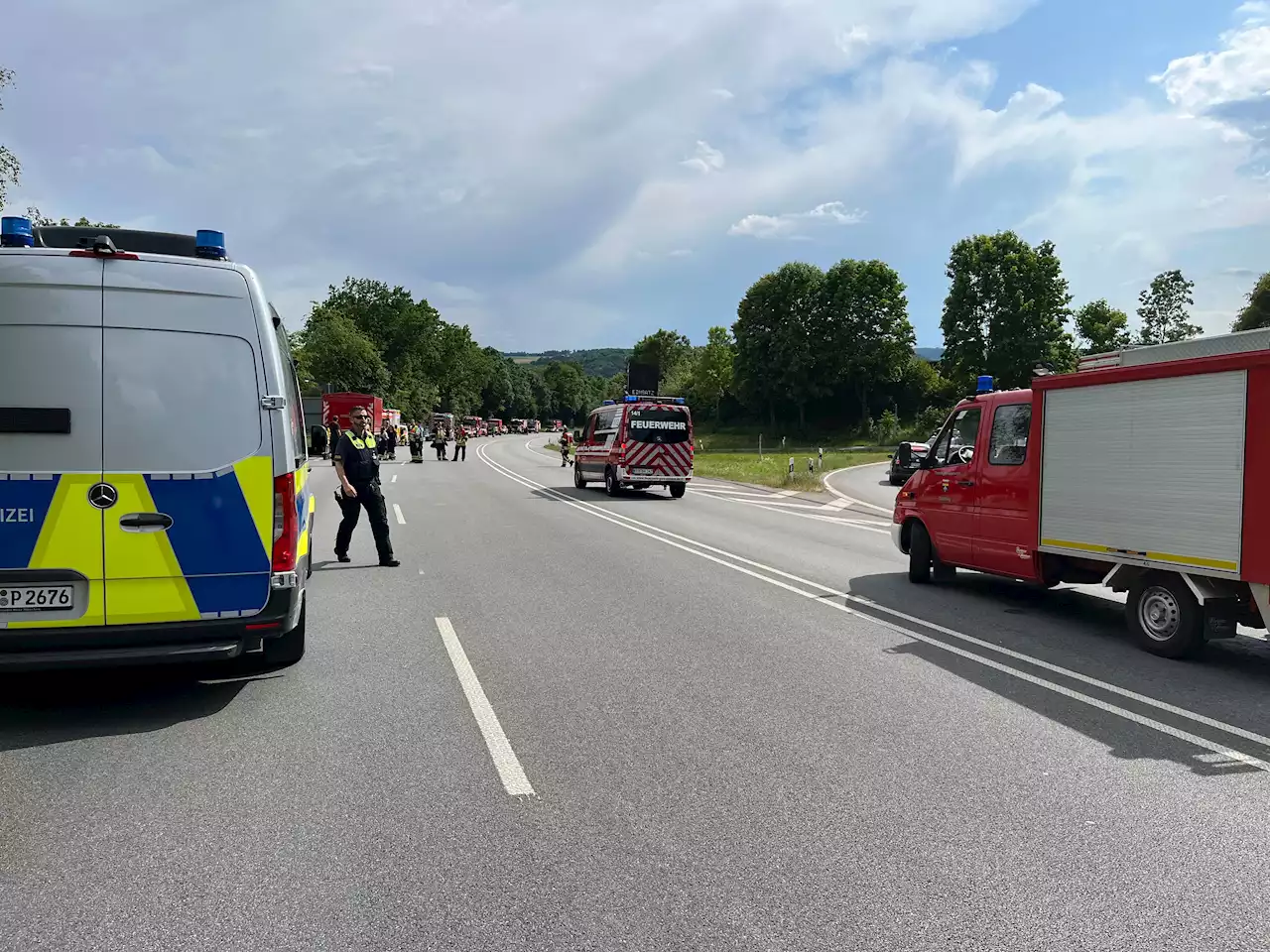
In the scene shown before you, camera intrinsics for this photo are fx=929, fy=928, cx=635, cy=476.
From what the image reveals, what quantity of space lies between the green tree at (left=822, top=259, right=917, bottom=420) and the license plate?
69260 millimetres

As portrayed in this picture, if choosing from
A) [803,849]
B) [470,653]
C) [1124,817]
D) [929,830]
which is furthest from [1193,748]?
[470,653]

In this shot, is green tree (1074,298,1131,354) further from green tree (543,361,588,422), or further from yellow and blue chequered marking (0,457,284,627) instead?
green tree (543,361,588,422)

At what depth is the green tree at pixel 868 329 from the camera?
71062mm

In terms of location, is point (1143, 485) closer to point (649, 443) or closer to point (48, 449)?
point (48, 449)

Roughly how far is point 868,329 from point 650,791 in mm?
71285

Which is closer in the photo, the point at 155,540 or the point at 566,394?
the point at 155,540

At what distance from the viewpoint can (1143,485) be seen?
7.08m

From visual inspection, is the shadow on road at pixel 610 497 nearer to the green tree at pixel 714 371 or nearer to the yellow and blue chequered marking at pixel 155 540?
the yellow and blue chequered marking at pixel 155 540

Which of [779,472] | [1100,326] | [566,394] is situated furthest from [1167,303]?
[566,394]

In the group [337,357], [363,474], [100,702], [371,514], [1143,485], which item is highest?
[337,357]

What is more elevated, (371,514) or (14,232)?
(14,232)

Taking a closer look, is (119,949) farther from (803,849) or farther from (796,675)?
(796,675)

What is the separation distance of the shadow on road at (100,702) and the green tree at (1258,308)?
2714 inches

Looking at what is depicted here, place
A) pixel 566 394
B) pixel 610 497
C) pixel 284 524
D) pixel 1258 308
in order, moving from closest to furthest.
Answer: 1. pixel 284 524
2. pixel 610 497
3. pixel 1258 308
4. pixel 566 394
